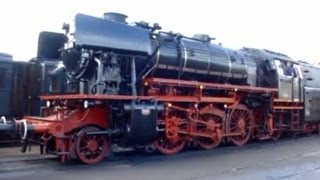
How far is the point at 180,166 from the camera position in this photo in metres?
9.01

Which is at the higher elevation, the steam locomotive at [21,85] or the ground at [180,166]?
the steam locomotive at [21,85]

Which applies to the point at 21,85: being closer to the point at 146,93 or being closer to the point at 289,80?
the point at 146,93

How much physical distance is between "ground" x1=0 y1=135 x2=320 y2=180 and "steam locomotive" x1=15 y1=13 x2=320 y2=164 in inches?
14.8

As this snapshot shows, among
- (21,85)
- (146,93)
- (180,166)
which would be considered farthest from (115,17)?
(21,85)

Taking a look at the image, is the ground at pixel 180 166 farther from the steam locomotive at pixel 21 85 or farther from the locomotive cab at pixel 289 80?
the locomotive cab at pixel 289 80

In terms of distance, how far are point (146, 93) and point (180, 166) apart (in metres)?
1.99

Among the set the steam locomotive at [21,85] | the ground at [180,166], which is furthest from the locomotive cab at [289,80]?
the steam locomotive at [21,85]

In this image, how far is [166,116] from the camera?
34.2ft

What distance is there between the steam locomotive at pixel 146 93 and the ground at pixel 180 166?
1.23 ft

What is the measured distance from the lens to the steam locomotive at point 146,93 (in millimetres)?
8930

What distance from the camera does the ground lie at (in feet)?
25.7

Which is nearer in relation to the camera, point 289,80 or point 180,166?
point 180,166

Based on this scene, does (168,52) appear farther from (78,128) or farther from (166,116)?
(78,128)

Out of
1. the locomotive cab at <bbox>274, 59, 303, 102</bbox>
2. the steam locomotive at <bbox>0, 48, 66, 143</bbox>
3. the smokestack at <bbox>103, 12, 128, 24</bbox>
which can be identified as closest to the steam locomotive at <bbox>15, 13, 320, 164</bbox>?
the smokestack at <bbox>103, 12, 128, 24</bbox>
